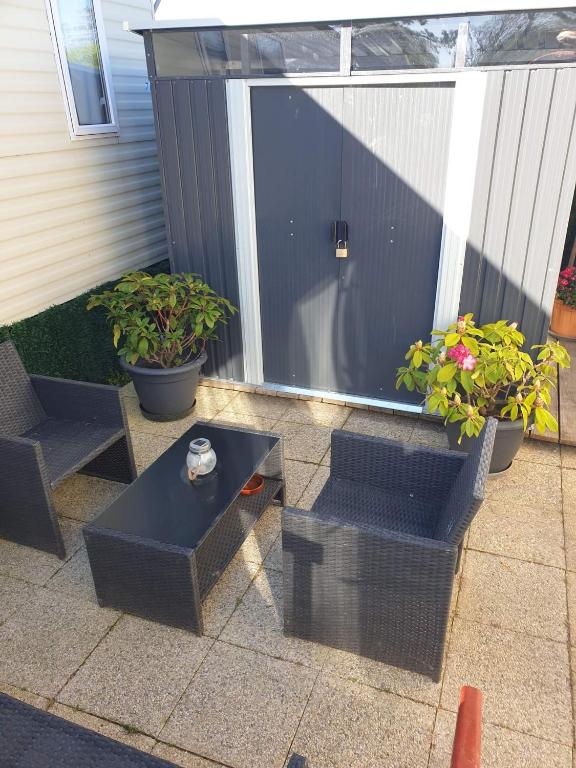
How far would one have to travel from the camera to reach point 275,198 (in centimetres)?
427

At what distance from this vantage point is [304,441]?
4.22 metres

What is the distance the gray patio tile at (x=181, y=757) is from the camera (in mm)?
2122

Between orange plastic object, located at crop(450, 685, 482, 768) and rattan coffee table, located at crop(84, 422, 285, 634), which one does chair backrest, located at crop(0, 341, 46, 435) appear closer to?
rattan coffee table, located at crop(84, 422, 285, 634)

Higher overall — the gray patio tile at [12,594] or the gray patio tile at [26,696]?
the gray patio tile at [26,696]

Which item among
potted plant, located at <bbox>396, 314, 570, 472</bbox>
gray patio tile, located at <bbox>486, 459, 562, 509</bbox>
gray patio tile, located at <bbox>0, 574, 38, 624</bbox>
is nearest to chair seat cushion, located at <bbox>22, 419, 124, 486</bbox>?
gray patio tile, located at <bbox>0, 574, 38, 624</bbox>

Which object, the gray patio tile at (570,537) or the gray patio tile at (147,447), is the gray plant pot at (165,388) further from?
the gray patio tile at (570,537)

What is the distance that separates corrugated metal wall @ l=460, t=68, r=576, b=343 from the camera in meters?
3.40

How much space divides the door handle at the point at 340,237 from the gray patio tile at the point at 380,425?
4.12 ft

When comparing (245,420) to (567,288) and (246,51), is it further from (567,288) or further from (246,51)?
(567,288)

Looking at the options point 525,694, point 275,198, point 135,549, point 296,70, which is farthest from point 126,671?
point 296,70

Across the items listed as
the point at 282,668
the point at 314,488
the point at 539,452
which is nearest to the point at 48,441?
the point at 314,488

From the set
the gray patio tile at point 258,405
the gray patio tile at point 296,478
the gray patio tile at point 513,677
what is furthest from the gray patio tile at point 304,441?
the gray patio tile at point 513,677

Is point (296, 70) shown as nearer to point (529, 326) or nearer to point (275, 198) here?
point (275, 198)

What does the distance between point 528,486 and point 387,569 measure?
176cm
